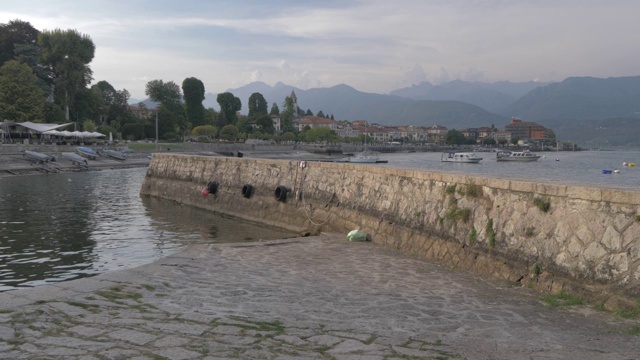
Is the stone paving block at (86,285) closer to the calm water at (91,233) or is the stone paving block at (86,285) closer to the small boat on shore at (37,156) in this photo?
the calm water at (91,233)

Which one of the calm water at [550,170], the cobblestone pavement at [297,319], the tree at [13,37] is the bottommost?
the calm water at [550,170]

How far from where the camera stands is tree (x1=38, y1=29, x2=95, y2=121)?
238ft

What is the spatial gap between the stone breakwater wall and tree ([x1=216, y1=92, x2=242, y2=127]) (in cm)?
11713

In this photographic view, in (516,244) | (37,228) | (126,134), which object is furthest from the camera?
(126,134)

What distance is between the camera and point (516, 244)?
823 centimetres

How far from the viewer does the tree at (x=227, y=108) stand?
132 meters

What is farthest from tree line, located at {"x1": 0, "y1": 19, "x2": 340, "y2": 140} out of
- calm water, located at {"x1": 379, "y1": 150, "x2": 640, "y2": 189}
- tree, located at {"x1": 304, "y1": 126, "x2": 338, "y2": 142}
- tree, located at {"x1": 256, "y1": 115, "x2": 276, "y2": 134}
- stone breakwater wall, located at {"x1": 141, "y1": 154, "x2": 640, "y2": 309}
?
stone breakwater wall, located at {"x1": 141, "y1": 154, "x2": 640, "y2": 309}

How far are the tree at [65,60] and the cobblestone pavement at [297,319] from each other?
75071 millimetres

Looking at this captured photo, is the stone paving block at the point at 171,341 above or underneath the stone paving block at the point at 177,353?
underneath

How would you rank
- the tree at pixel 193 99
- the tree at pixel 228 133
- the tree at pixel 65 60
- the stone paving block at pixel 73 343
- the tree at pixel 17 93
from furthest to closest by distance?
1. the tree at pixel 193 99
2. the tree at pixel 228 133
3. the tree at pixel 65 60
4. the tree at pixel 17 93
5. the stone paving block at pixel 73 343

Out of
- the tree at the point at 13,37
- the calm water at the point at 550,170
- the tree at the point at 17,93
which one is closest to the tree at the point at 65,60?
the tree at the point at 13,37

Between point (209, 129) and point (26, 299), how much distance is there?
318 ft

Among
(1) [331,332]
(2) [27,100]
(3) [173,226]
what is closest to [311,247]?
(1) [331,332]

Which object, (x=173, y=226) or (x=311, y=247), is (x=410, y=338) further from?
(x=173, y=226)
